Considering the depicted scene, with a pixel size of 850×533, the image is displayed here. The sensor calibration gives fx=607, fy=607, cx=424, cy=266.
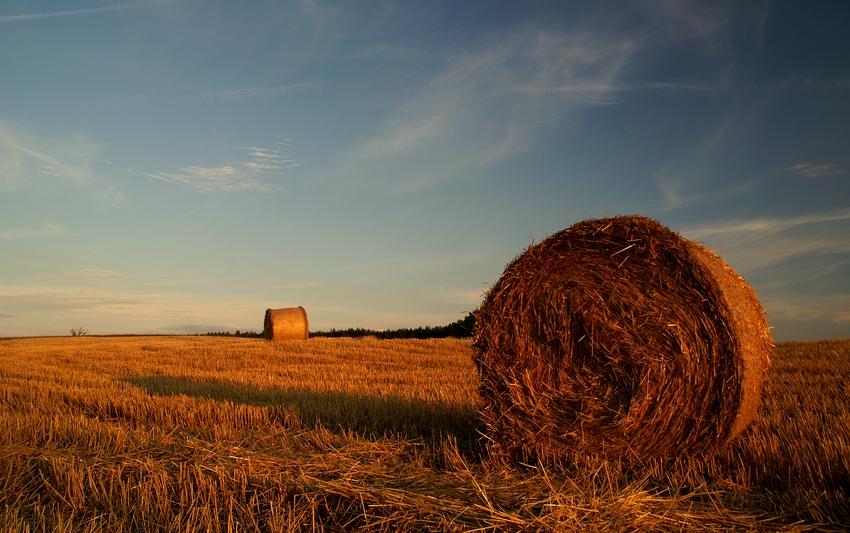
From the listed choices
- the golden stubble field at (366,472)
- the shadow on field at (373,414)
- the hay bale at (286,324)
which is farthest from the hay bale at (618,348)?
the hay bale at (286,324)

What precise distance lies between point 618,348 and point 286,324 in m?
16.6

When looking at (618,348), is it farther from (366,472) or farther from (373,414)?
(373,414)

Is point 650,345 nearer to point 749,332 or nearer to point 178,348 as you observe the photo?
point 749,332

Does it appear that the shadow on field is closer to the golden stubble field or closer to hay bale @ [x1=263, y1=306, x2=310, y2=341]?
the golden stubble field

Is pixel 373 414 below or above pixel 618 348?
below

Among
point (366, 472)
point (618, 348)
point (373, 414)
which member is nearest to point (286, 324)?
point (373, 414)

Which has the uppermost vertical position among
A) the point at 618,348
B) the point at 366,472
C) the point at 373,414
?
the point at 618,348

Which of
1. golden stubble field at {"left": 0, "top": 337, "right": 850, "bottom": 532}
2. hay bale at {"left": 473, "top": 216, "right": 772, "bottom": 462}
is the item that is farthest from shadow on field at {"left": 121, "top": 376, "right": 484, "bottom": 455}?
hay bale at {"left": 473, "top": 216, "right": 772, "bottom": 462}

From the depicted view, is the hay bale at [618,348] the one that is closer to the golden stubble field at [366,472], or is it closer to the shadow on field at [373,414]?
the golden stubble field at [366,472]

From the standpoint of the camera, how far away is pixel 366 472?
4410mm

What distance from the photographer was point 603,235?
16.5ft

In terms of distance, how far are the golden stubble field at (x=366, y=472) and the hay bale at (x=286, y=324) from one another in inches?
457

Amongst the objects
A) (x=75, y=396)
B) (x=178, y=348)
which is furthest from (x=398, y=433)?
(x=178, y=348)

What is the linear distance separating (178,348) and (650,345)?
53.3ft
